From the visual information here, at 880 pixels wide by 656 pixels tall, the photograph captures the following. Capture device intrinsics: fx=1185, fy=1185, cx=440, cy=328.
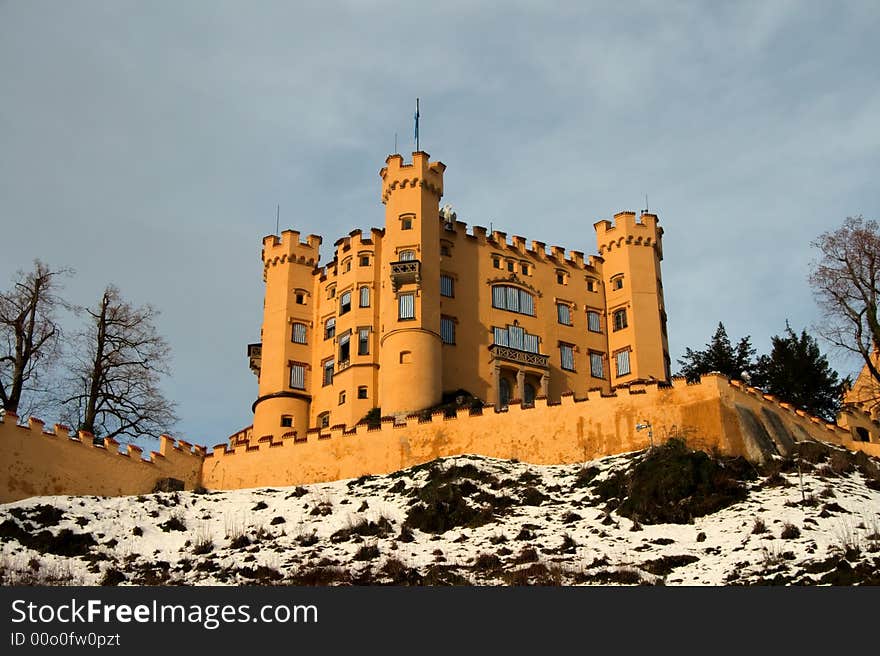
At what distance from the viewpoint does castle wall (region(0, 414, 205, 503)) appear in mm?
47344

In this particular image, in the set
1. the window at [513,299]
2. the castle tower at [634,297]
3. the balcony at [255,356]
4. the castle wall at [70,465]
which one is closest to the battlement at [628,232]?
the castle tower at [634,297]

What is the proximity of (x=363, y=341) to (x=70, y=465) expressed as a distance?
20.9m

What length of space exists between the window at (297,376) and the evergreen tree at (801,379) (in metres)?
26.6

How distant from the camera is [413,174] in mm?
68562

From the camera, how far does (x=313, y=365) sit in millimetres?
68375

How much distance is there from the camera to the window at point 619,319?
70750 millimetres

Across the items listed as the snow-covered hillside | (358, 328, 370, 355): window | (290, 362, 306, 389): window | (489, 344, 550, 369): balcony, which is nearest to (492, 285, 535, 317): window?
(489, 344, 550, 369): balcony

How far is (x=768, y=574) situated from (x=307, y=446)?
26167mm

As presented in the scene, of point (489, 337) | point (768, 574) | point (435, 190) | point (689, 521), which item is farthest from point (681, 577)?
point (435, 190)

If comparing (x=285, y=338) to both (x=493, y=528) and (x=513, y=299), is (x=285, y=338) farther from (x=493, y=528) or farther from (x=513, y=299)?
(x=493, y=528)

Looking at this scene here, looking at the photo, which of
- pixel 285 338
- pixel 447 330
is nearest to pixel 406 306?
pixel 447 330

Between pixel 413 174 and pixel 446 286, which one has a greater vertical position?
pixel 413 174

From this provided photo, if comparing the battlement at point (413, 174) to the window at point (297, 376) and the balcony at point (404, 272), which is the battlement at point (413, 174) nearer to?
the balcony at point (404, 272)

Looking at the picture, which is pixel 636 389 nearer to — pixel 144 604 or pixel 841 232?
pixel 841 232
